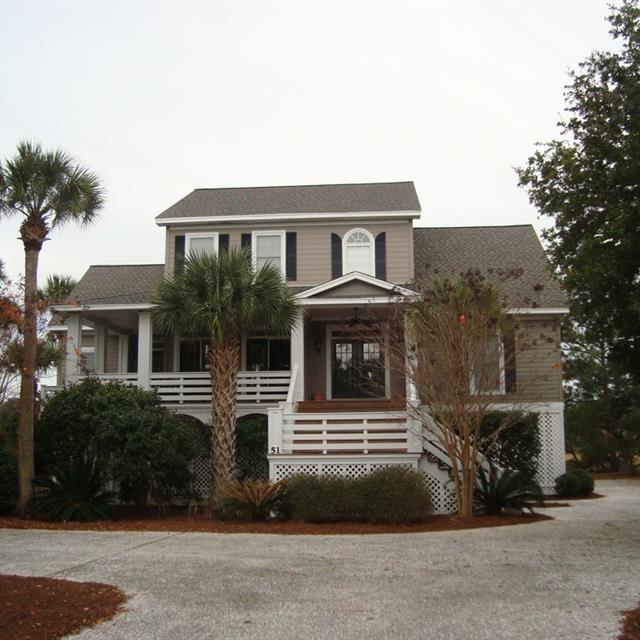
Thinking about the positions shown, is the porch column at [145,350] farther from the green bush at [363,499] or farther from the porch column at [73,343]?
the green bush at [363,499]

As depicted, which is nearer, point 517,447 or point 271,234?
point 517,447

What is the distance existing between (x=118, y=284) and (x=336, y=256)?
259 inches

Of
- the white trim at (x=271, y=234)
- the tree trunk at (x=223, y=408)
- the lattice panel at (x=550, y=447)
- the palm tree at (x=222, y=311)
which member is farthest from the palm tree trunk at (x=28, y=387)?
the lattice panel at (x=550, y=447)

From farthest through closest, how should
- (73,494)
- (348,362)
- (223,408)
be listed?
1. (348,362)
2. (223,408)
3. (73,494)

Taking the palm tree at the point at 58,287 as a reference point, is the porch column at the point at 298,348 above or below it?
below

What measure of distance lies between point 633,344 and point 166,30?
33.2 feet

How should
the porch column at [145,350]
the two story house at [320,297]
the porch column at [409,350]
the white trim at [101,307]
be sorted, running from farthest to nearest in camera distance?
the white trim at [101,307] → the porch column at [145,350] → the two story house at [320,297] → the porch column at [409,350]

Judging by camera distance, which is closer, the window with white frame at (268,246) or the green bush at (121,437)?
the green bush at (121,437)

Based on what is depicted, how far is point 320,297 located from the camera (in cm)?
1878

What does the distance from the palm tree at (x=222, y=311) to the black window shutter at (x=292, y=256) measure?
4.94 metres

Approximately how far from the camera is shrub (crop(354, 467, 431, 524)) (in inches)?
519

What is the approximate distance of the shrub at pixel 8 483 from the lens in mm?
14891

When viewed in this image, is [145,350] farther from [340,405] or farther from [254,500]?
[254,500]

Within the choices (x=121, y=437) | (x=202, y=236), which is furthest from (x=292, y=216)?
(x=121, y=437)
